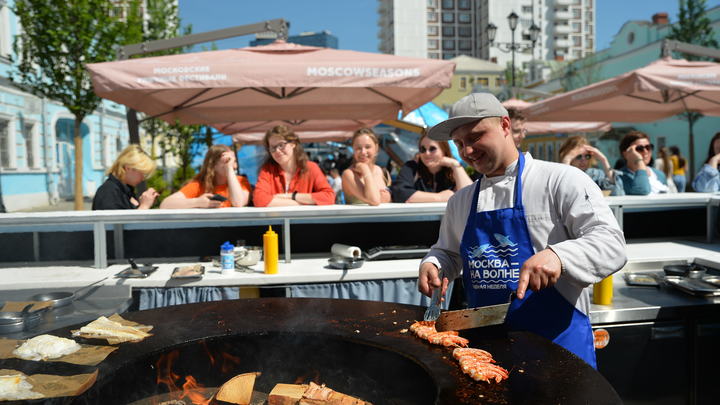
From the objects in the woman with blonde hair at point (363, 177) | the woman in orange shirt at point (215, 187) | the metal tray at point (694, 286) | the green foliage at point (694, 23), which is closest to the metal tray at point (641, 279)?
the metal tray at point (694, 286)

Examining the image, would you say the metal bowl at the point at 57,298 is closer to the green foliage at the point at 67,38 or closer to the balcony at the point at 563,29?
the green foliage at the point at 67,38

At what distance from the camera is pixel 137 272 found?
3.88 meters

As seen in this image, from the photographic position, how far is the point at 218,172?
16.6 feet

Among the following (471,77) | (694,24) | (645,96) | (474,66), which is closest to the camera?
(645,96)

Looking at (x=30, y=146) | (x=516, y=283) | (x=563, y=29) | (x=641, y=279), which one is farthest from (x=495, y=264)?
(x=563, y=29)

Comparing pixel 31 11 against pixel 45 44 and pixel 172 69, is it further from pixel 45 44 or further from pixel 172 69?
pixel 172 69

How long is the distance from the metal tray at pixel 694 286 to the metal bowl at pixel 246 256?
10.3 feet

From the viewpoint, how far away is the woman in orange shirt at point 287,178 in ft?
15.3

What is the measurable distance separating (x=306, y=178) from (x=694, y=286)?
3.24 meters

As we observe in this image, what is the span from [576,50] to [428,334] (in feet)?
315

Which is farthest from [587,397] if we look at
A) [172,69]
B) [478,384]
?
[172,69]

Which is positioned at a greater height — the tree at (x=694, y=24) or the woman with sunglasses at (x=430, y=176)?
the tree at (x=694, y=24)

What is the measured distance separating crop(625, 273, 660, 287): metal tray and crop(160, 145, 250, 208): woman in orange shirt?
3.34 meters

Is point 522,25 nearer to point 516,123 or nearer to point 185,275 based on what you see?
point 516,123
